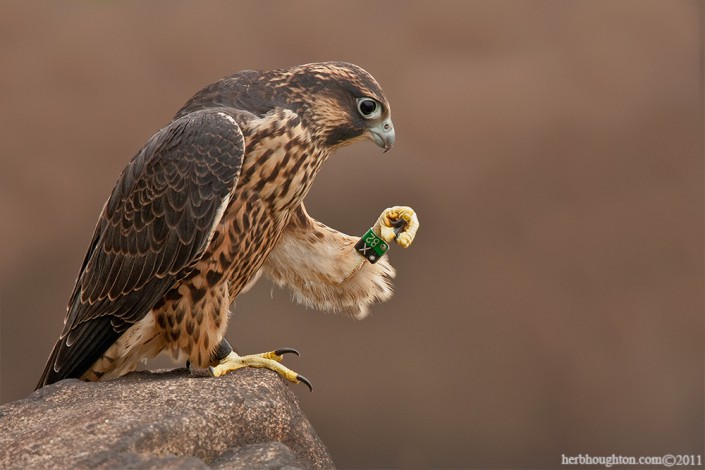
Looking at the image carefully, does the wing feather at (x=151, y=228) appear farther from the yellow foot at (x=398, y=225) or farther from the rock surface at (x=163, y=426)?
the yellow foot at (x=398, y=225)

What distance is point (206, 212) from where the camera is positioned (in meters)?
2.39

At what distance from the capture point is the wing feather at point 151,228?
239 centimetres

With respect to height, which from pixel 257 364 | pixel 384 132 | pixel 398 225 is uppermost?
pixel 384 132

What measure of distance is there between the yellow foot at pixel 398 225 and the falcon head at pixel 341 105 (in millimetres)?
298

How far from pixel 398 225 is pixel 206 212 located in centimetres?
71

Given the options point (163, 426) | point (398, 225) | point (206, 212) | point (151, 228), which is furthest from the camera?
point (398, 225)

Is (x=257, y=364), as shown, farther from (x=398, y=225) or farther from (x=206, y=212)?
(x=398, y=225)

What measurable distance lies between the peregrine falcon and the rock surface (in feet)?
0.49

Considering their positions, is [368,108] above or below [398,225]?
above

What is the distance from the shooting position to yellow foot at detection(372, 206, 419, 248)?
2760 millimetres

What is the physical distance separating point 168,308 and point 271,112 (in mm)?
663

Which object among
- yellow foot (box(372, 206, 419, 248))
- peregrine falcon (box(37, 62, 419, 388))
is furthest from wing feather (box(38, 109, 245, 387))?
yellow foot (box(372, 206, 419, 248))

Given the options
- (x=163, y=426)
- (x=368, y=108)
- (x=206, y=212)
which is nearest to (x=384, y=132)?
(x=368, y=108)

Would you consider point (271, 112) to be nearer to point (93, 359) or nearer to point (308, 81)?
point (308, 81)
